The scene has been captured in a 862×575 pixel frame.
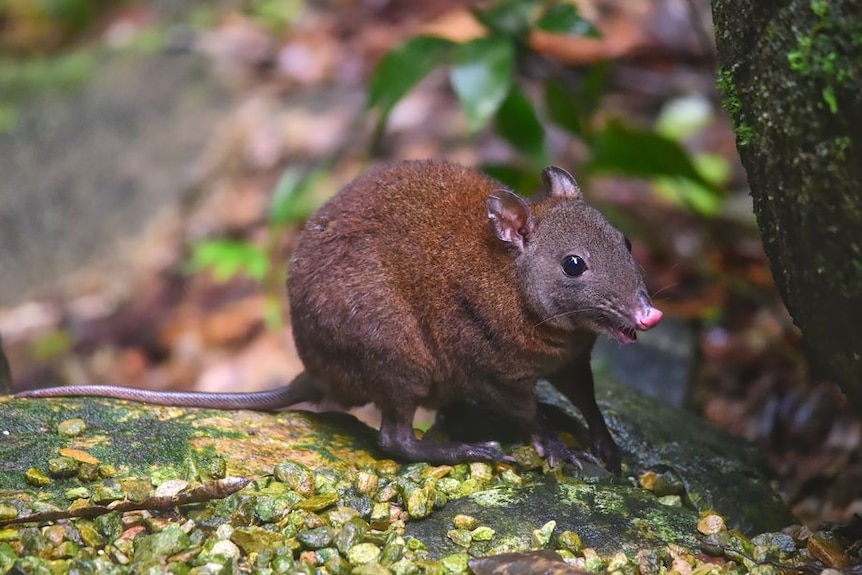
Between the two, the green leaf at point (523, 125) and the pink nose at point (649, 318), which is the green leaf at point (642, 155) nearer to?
the green leaf at point (523, 125)

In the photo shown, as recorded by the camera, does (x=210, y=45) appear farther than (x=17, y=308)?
Yes

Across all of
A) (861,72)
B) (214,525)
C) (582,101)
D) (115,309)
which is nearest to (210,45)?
(115,309)

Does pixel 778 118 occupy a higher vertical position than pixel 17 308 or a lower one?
higher

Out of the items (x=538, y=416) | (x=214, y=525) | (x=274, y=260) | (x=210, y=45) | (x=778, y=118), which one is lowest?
(x=214, y=525)

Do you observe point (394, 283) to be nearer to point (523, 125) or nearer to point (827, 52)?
point (827, 52)

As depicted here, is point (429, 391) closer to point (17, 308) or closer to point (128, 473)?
point (128, 473)

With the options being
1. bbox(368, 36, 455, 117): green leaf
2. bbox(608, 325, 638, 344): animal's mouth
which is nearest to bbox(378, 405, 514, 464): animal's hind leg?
bbox(608, 325, 638, 344): animal's mouth

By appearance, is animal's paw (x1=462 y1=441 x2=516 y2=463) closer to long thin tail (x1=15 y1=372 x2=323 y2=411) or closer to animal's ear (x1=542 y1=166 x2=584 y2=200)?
long thin tail (x1=15 y1=372 x2=323 y2=411)

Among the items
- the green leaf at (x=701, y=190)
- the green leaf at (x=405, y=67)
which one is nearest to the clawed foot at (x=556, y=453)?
the green leaf at (x=405, y=67)
